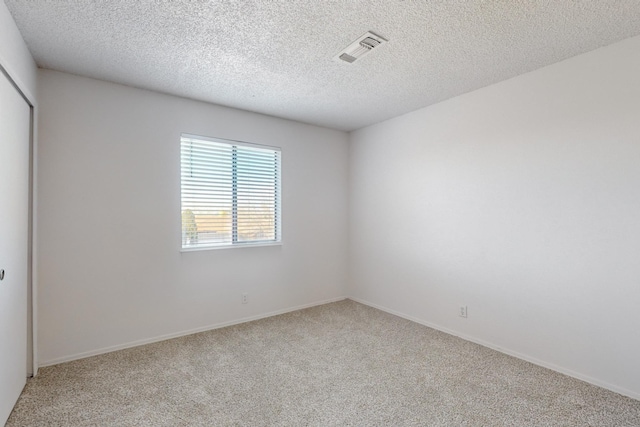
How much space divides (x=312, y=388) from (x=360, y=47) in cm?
263

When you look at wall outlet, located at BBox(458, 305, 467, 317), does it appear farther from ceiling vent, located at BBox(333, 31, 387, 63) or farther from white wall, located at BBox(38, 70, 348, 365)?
ceiling vent, located at BBox(333, 31, 387, 63)

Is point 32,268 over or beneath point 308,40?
beneath

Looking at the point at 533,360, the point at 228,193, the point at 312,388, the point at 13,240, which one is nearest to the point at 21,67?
the point at 13,240

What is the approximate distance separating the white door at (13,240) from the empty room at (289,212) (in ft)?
0.09

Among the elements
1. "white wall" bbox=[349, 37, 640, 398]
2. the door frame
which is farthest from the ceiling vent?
the door frame

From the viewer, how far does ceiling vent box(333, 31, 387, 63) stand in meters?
2.23

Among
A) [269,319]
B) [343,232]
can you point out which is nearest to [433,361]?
[269,319]

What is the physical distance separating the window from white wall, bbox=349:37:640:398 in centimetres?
163

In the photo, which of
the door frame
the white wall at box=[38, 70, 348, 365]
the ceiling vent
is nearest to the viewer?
the ceiling vent

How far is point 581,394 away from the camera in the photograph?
2254mm

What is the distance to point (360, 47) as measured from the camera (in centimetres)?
235

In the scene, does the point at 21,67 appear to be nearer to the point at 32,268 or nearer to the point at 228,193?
the point at 32,268

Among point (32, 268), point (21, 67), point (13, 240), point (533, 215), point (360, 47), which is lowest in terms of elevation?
point (32, 268)

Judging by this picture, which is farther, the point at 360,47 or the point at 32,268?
the point at 32,268
